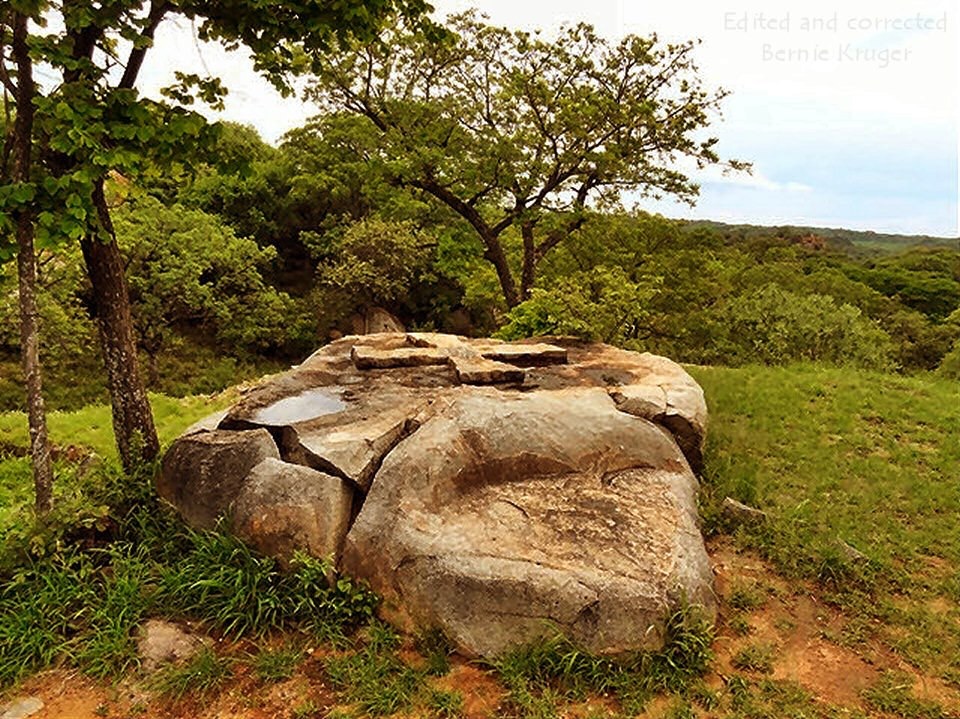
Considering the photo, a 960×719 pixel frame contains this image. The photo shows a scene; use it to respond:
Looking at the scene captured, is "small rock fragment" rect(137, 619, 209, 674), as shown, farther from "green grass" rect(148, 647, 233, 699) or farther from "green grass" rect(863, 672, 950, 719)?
"green grass" rect(863, 672, 950, 719)

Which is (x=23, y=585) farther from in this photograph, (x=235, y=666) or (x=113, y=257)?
(x=113, y=257)

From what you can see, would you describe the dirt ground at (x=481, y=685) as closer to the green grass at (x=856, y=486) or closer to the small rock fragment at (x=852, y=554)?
the green grass at (x=856, y=486)

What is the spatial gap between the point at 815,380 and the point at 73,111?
11972 millimetres

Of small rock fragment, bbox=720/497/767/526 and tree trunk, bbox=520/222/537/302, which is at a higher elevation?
tree trunk, bbox=520/222/537/302

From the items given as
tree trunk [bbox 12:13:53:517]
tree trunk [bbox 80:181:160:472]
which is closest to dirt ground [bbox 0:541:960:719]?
tree trunk [bbox 12:13:53:517]

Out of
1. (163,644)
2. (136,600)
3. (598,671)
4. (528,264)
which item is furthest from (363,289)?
(598,671)

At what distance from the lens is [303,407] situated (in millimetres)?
7973

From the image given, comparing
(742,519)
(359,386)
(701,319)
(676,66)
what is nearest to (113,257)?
(359,386)

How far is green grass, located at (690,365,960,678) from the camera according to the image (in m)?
6.41

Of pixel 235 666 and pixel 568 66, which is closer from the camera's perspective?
pixel 235 666

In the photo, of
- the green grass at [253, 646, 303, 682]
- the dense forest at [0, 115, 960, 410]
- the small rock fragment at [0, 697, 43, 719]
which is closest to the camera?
the small rock fragment at [0, 697, 43, 719]

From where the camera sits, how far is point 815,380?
12477 mm

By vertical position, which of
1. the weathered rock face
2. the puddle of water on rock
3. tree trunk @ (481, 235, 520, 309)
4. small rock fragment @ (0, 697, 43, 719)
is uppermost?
tree trunk @ (481, 235, 520, 309)

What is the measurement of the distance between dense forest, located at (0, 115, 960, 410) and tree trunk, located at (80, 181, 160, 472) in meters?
7.53
